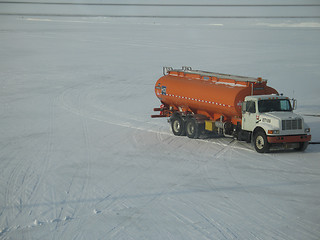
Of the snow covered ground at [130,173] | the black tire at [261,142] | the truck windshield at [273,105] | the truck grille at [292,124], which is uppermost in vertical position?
the truck windshield at [273,105]

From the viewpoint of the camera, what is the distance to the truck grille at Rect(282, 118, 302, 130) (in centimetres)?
1881

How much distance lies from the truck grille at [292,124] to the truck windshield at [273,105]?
103 centimetres

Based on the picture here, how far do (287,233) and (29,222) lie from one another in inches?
251

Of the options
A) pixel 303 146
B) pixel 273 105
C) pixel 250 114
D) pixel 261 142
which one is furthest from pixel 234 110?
pixel 303 146

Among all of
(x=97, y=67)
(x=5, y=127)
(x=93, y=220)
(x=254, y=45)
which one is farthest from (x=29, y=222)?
(x=254, y=45)

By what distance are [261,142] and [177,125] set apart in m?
5.02

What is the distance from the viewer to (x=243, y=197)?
1437 centimetres

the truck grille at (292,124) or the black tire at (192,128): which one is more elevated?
the truck grille at (292,124)

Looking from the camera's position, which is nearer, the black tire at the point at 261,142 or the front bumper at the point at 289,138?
the front bumper at the point at 289,138

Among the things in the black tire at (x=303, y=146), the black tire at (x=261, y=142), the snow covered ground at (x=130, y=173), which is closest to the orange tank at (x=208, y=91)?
the black tire at (x=261, y=142)

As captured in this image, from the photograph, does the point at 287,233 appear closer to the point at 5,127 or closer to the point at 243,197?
the point at 243,197

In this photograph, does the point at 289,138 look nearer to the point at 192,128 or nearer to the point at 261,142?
the point at 261,142

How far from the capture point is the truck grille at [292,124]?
18.8 meters

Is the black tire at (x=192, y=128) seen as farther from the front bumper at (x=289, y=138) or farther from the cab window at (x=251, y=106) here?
the front bumper at (x=289, y=138)
